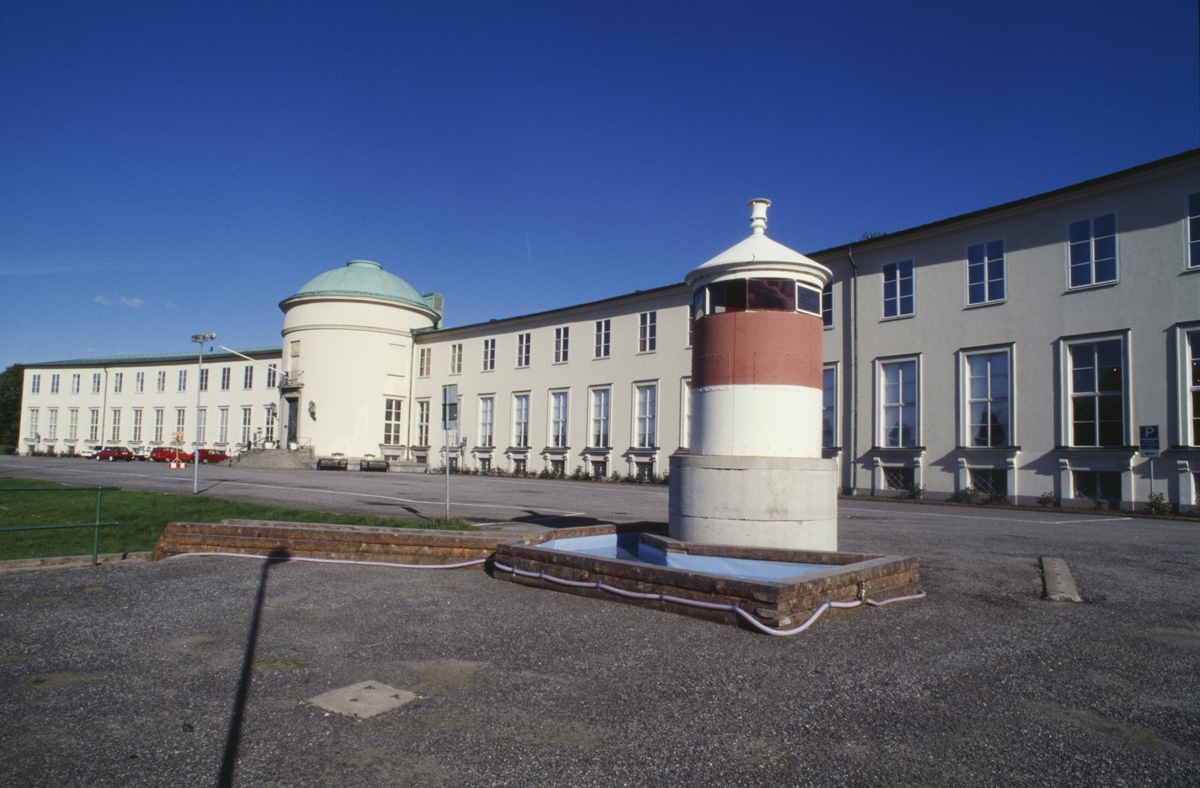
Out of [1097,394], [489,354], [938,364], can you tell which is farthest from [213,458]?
[1097,394]

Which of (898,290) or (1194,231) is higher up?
(1194,231)

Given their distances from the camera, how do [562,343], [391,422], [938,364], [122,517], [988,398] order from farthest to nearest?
[391,422] → [562,343] → [938,364] → [988,398] → [122,517]

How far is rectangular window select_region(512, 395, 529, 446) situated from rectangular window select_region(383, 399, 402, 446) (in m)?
10.8

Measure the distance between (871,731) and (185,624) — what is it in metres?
5.64

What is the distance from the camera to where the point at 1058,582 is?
8.60m

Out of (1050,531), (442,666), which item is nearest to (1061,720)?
(442,666)

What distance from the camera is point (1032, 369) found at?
80.9 ft

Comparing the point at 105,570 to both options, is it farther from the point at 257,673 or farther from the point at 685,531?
the point at 685,531

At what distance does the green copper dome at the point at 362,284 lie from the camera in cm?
5122

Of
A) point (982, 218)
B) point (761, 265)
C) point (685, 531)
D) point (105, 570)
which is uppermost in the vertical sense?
point (982, 218)

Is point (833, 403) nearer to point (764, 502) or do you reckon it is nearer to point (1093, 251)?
point (1093, 251)

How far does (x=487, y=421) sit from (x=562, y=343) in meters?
7.35

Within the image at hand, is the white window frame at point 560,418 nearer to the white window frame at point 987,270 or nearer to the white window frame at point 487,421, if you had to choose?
the white window frame at point 487,421

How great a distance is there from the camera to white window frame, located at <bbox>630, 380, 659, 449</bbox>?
3728 centimetres
